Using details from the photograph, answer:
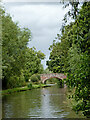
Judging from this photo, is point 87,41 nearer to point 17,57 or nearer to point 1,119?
point 1,119

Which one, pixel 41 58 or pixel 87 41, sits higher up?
pixel 41 58

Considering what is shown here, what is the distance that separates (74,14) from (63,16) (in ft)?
1.06

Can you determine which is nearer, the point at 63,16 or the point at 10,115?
the point at 63,16

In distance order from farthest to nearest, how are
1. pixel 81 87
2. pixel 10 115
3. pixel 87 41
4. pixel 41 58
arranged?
pixel 41 58, pixel 10 115, pixel 81 87, pixel 87 41

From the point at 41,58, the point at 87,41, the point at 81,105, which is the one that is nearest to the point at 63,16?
the point at 87,41

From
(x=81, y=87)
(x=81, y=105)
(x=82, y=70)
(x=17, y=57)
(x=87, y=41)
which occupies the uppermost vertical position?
(x=17, y=57)

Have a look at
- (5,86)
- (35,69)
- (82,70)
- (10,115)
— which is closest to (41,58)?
(35,69)

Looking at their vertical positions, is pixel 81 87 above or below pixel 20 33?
below

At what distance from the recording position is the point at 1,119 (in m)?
15.1

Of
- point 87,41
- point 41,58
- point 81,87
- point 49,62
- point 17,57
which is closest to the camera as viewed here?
point 87,41

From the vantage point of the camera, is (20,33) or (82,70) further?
(20,33)

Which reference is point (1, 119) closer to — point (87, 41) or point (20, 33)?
point (87, 41)

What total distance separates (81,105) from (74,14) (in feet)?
11.1

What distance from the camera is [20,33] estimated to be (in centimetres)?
3450
